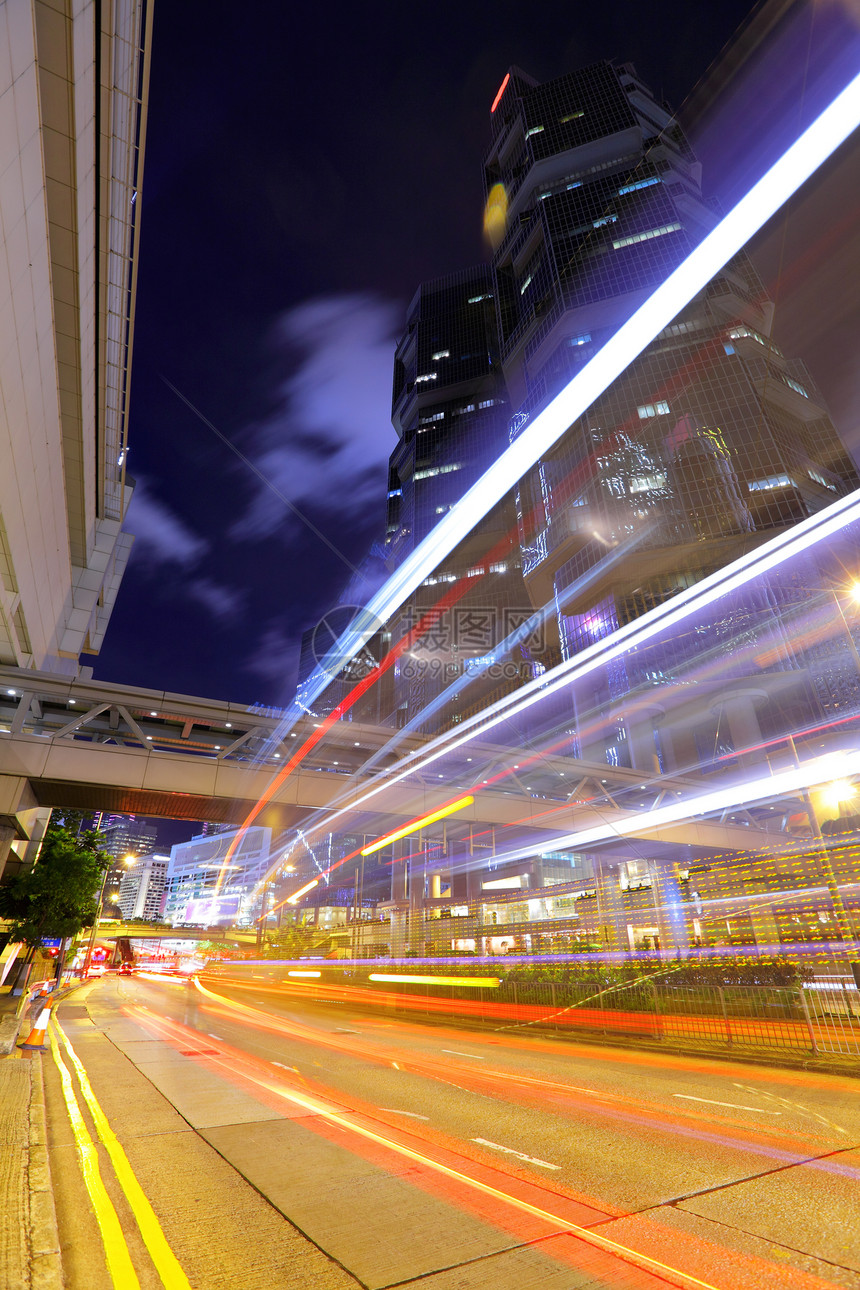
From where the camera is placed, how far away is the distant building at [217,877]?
538ft

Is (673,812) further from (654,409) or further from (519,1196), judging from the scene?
(654,409)

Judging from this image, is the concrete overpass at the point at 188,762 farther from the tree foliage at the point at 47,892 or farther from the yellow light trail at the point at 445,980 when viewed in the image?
the yellow light trail at the point at 445,980

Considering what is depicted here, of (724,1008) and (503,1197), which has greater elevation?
(724,1008)

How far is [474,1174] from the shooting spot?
5367 mm

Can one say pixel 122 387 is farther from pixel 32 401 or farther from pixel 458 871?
pixel 458 871

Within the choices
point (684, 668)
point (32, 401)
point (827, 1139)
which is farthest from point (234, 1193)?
point (684, 668)

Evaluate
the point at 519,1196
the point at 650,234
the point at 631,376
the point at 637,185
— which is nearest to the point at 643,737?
the point at 631,376

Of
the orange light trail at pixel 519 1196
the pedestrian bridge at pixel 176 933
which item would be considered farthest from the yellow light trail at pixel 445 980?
the pedestrian bridge at pixel 176 933

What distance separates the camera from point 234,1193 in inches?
194

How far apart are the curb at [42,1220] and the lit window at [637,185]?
459 ft

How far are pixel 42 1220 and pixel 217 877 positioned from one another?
198090 mm

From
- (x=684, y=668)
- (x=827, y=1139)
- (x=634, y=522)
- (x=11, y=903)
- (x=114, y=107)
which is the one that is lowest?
(x=827, y=1139)

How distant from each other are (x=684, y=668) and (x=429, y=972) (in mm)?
68684

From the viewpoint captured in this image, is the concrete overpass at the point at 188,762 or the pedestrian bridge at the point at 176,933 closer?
the concrete overpass at the point at 188,762
